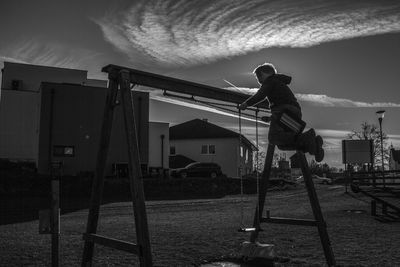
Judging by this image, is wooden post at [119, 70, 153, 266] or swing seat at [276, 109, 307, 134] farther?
swing seat at [276, 109, 307, 134]

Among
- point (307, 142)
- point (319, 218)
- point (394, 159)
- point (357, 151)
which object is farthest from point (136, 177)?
point (394, 159)

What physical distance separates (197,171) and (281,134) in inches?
1499

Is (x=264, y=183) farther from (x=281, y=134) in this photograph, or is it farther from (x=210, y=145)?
(x=210, y=145)

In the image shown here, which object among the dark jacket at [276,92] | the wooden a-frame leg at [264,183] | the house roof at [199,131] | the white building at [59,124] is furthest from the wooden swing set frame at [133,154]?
the house roof at [199,131]

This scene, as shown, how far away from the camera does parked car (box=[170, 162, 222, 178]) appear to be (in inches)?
1742

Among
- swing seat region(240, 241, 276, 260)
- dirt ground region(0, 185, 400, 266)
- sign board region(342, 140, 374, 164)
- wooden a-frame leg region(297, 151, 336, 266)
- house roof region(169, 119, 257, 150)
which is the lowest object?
dirt ground region(0, 185, 400, 266)

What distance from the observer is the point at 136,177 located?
5.54 m

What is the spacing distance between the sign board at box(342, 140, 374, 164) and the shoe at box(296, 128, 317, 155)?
27605mm

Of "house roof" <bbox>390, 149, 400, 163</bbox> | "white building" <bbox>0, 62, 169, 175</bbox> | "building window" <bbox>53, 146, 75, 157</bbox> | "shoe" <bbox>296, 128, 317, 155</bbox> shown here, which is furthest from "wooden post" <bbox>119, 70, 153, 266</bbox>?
"house roof" <bbox>390, 149, 400, 163</bbox>

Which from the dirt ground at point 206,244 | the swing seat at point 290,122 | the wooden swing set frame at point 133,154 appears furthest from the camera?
the dirt ground at point 206,244

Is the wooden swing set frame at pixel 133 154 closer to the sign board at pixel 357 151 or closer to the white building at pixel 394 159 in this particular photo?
the sign board at pixel 357 151

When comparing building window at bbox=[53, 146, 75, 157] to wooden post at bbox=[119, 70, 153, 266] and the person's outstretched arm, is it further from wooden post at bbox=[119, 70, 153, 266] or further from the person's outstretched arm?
wooden post at bbox=[119, 70, 153, 266]

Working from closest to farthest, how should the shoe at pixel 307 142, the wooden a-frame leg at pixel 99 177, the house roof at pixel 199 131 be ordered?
the wooden a-frame leg at pixel 99 177, the shoe at pixel 307 142, the house roof at pixel 199 131

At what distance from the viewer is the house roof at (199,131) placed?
207ft
